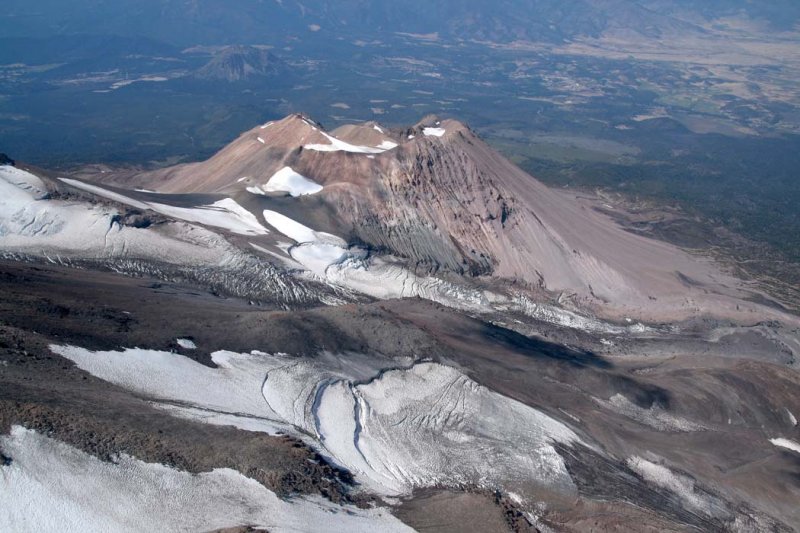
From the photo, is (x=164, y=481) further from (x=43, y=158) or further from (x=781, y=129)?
(x=781, y=129)

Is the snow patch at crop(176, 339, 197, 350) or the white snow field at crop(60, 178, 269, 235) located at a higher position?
the white snow field at crop(60, 178, 269, 235)

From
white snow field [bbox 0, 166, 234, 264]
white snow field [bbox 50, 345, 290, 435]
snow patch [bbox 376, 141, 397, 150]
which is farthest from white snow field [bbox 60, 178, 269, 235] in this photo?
white snow field [bbox 50, 345, 290, 435]

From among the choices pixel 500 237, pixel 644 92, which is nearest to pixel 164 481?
pixel 500 237

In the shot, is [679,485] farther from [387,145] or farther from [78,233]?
[387,145]

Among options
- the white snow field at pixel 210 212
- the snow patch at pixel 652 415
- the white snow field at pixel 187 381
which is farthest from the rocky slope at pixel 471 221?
the white snow field at pixel 187 381

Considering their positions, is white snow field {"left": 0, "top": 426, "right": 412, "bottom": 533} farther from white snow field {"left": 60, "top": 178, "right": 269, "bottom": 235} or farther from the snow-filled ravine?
white snow field {"left": 60, "top": 178, "right": 269, "bottom": 235}

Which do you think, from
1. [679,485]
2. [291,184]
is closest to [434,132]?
[291,184]
